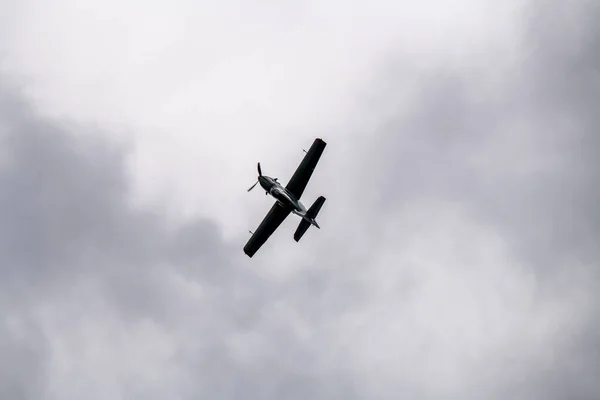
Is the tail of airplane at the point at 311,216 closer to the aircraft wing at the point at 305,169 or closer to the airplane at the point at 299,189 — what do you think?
the airplane at the point at 299,189

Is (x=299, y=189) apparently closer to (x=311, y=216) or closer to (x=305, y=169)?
(x=305, y=169)

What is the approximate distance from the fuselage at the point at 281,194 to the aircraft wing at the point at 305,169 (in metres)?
0.95

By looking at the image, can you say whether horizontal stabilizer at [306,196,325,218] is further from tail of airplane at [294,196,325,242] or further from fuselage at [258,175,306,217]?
fuselage at [258,175,306,217]

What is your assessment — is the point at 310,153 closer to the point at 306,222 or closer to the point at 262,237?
the point at 306,222

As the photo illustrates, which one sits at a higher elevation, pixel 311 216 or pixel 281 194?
pixel 311 216

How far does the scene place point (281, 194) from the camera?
Result: 73188mm

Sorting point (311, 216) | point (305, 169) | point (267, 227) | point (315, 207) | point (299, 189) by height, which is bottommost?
point (267, 227)

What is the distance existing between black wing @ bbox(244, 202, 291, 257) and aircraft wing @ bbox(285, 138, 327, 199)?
5183mm

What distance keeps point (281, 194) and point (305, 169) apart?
4.44 meters

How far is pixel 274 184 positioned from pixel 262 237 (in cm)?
965

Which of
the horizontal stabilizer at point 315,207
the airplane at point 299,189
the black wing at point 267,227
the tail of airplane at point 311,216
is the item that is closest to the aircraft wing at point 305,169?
the airplane at point 299,189

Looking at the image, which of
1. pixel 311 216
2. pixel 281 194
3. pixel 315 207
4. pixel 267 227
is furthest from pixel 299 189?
pixel 267 227

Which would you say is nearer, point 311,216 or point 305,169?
point 305,169

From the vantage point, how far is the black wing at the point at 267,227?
78.9m
